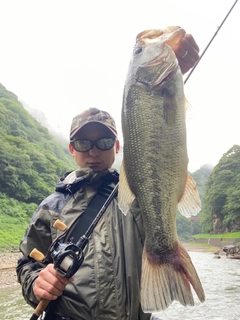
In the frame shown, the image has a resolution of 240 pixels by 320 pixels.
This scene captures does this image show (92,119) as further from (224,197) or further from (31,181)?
(224,197)

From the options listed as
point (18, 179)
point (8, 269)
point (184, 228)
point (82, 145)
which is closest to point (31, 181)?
point (18, 179)

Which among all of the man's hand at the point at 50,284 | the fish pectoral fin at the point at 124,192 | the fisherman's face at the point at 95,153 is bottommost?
the man's hand at the point at 50,284

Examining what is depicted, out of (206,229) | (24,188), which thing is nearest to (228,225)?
(206,229)

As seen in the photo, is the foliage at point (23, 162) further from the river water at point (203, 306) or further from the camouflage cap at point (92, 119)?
the camouflage cap at point (92, 119)

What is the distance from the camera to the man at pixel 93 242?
255 centimetres

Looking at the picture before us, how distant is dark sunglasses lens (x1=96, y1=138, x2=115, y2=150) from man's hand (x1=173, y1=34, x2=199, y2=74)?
97cm

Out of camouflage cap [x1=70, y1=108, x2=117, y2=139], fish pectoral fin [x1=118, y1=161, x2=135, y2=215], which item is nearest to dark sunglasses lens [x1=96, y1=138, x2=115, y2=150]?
camouflage cap [x1=70, y1=108, x2=117, y2=139]

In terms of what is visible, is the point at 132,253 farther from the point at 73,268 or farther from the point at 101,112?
the point at 101,112

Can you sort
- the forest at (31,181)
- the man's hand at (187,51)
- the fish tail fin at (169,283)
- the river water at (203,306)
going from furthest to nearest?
the forest at (31,181) → the river water at (203,306) → the man's hand at (187,51) → the fish tail fin at (169,283)

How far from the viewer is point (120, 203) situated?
2352mm

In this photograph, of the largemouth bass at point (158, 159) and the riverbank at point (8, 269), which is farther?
the riverbank at point (8, 269)

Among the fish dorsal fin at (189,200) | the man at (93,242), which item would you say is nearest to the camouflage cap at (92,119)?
the man at (93,242)

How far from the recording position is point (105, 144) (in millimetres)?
3207

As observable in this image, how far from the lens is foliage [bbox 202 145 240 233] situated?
51.1 meters
